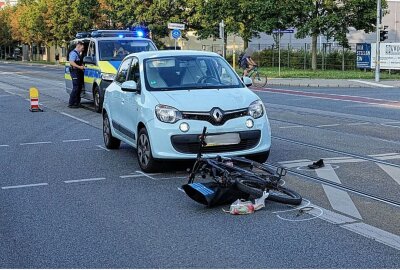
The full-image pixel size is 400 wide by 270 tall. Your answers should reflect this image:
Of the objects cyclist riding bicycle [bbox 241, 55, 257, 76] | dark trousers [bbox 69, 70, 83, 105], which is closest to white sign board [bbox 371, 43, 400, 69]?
cyclist riding bicycle [bbox 241, 55, 257, 76]

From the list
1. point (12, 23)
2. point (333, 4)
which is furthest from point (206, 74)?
point (12, 23)

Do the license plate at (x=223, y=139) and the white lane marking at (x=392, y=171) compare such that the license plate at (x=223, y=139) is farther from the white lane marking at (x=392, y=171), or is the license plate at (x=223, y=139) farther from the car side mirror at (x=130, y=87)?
the white lane marking at (x=392, y=171)

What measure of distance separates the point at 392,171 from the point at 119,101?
4277mm

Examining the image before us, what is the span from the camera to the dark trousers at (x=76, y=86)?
1903cm

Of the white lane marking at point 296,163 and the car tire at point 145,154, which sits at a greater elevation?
the car tire at point 145,154

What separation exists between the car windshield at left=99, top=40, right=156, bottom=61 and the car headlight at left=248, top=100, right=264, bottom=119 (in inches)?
363

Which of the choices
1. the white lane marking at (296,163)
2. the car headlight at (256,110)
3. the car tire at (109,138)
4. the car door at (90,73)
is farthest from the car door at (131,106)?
the car door at (90,73)

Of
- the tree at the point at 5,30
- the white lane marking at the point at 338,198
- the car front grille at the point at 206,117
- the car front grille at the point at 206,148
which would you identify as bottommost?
the white lane marking at the point at 338,198

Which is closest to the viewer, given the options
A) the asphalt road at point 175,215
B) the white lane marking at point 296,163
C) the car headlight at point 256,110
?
the asphalt road at point 175,215

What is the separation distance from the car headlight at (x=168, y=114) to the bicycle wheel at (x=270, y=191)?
5.77ft

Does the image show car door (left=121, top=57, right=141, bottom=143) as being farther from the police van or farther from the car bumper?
the police van

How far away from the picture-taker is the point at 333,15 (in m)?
38.8

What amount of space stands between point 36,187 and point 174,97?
2155mm

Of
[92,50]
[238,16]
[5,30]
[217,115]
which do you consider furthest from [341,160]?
[5,30]
